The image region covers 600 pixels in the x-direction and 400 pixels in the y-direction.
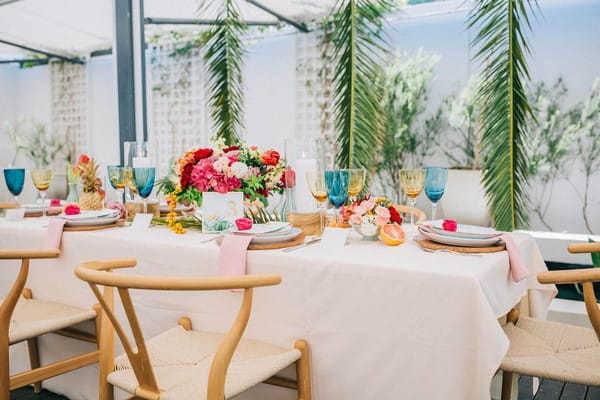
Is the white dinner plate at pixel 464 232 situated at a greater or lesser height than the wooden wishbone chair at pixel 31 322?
greater

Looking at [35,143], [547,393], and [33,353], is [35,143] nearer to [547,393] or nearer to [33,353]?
[33,353]

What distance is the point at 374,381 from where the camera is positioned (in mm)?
1288

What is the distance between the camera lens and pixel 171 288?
1.02 m

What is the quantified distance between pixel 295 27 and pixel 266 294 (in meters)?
4.91

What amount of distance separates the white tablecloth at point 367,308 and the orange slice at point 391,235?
0.07 ft

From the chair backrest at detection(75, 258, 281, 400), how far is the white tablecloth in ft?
0.88

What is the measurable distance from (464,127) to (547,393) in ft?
11.5

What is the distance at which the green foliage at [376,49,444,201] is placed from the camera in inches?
213

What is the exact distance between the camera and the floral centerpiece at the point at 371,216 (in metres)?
1.55

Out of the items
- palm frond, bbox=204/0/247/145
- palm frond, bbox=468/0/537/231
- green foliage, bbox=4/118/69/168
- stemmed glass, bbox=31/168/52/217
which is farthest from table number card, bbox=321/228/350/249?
green foliage, bbox=4/118/69/168

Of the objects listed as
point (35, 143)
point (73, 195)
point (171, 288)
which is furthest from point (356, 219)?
point (35, 143)

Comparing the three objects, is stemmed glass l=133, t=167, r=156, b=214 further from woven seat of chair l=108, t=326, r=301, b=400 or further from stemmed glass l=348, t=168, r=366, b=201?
stemmed glass l=348, t=168, r=366, b=201

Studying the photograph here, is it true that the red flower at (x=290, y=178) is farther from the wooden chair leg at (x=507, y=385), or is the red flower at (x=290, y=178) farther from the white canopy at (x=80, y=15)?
the white canopy at (x=80, y=15)

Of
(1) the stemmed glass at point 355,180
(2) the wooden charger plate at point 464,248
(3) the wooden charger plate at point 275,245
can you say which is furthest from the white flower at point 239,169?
(2) the wooden charger plate at point 464,248
